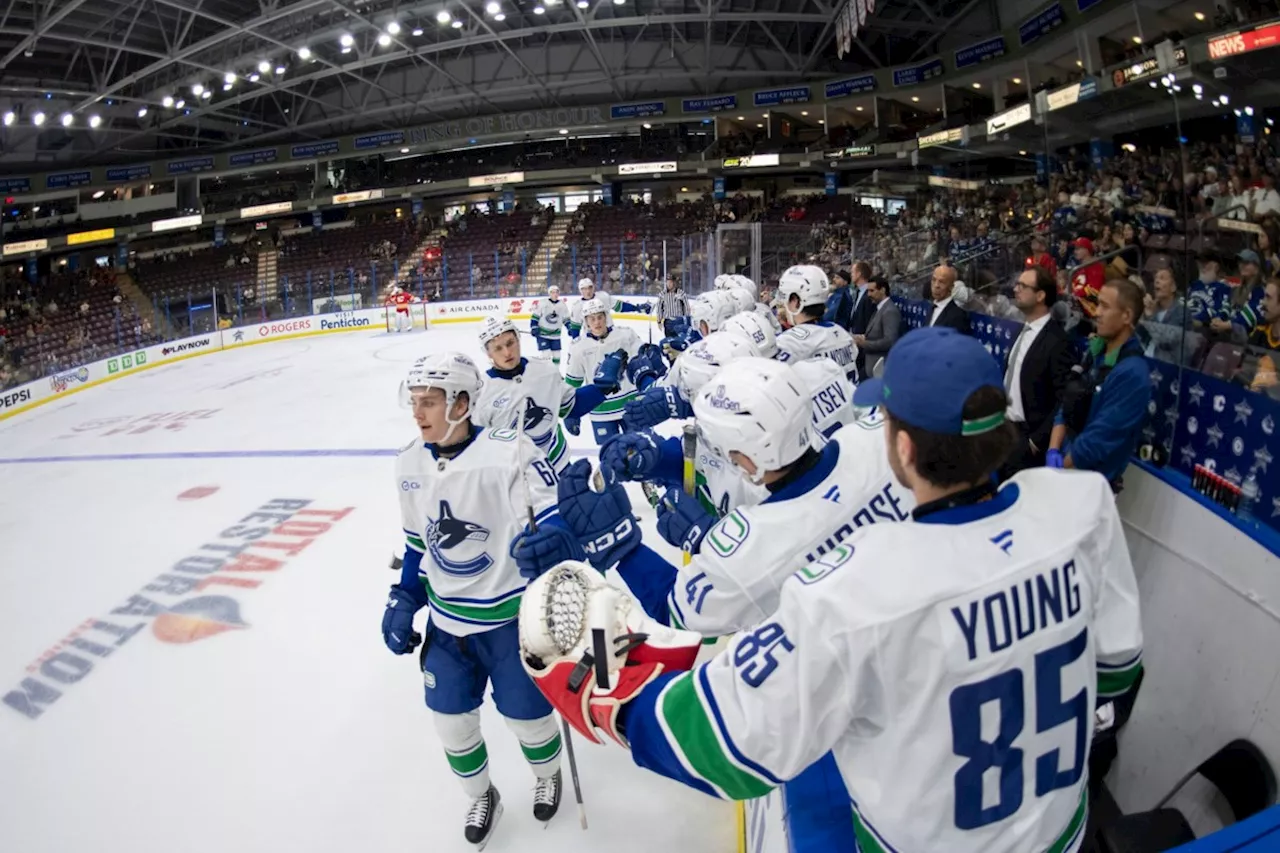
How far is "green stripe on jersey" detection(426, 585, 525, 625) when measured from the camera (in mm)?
2920

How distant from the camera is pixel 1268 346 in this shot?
303 cm

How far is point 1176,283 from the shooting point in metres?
3.69

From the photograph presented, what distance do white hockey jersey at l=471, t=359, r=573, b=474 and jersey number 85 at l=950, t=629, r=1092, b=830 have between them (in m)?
3.69

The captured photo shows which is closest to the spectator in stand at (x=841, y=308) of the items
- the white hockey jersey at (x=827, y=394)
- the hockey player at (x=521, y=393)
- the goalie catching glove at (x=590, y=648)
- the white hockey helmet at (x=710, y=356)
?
the hockey player at (x=521, y=393)

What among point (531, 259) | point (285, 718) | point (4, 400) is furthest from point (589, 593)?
point (531, 259)

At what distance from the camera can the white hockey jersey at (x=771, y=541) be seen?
1.69 meters

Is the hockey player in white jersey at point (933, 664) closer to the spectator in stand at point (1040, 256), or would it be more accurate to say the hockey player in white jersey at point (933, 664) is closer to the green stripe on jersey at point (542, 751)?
the green stripe on jersey at point (542, 751)

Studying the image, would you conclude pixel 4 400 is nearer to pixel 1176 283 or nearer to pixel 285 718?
pixel 285 718

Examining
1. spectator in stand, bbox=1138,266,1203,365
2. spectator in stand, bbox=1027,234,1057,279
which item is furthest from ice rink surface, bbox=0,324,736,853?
spectator in stand, bbox=1027,234,1057,279

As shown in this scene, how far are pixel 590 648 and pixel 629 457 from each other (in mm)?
1363

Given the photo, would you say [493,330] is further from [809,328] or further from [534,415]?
[809,328]

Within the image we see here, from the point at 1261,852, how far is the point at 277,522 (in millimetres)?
7148

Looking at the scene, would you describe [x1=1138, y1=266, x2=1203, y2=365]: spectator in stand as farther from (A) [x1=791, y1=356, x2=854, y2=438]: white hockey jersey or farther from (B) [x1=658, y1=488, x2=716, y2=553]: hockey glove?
(B) [x1=658, y1=488, x2=716, y2=553]: hockey glove

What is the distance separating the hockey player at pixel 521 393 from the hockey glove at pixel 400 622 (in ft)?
5.62
